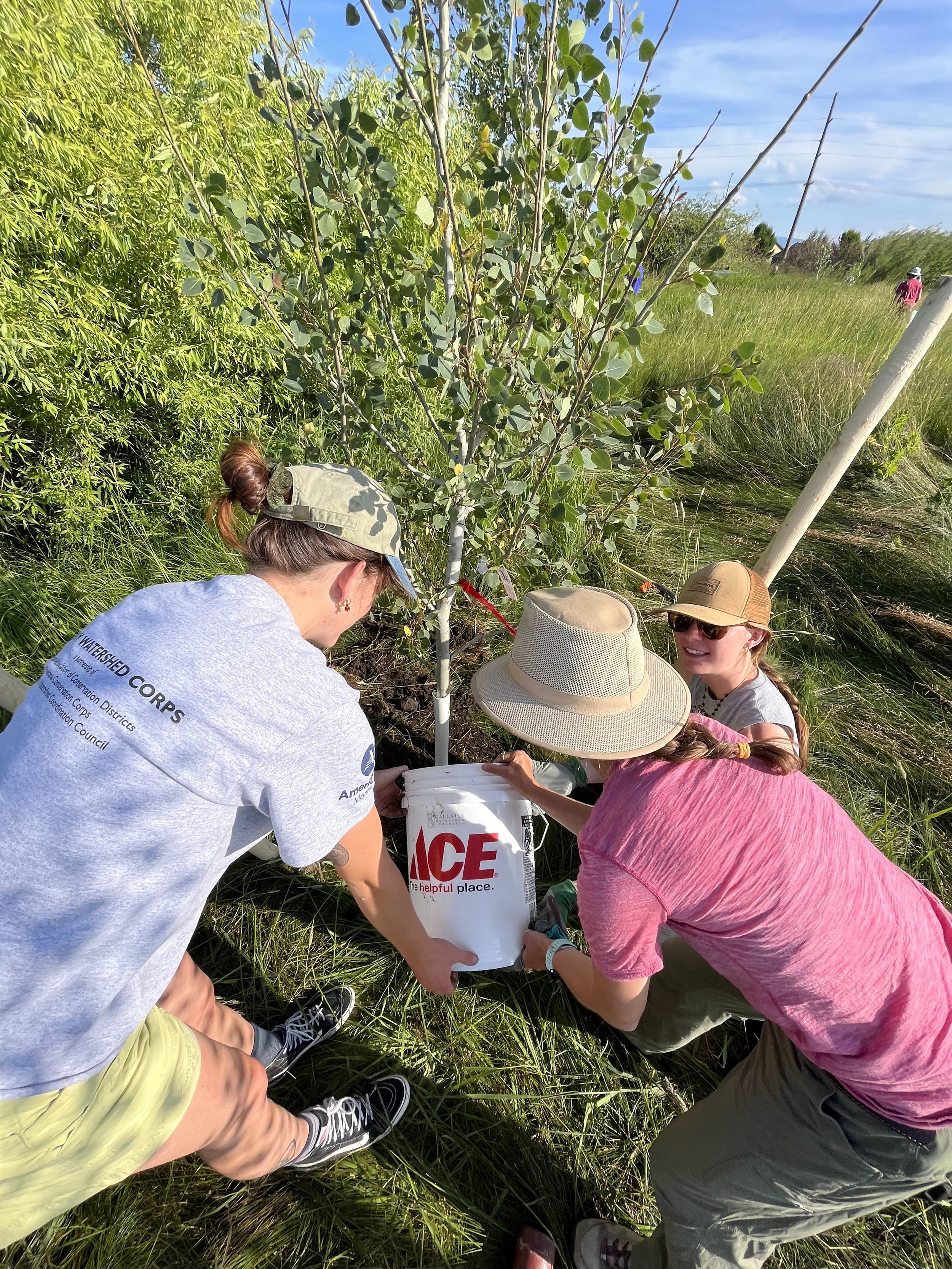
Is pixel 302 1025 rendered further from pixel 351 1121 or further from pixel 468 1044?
pixel 468 1044

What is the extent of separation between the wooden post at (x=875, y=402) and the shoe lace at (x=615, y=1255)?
2157 millimetres

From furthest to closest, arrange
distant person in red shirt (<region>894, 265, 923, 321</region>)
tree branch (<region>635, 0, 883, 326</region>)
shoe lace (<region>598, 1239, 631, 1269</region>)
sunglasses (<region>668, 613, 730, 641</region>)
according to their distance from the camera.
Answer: distant person in red shirt (<region>894, 265, 923, 321</region>)
sunglasses (<region>668, 613, 730, 641</region>)
shoe lace (<region>598, 1239, 631, 1269</region>)
tree branch (<region>635, 0, 883, 326</region>)

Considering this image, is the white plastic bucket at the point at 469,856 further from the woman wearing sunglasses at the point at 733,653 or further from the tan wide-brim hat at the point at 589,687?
the tan wide-brim hat at the point at 589,687

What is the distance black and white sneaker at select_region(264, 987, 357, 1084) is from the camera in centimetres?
179

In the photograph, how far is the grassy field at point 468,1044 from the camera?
155cm

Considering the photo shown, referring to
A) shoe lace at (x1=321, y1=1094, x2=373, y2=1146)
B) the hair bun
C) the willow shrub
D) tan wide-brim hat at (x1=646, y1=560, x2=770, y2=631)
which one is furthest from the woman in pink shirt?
the willow shrub

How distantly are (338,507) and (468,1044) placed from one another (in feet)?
5.47

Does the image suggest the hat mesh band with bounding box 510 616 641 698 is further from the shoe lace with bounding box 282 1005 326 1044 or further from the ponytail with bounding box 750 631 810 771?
the shoe lace with bounding box 282 1005 326 1044

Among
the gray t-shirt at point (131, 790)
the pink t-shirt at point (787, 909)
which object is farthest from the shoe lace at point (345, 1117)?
the pink t-shirt at point (787, 909)

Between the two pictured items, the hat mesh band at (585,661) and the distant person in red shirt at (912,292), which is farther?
the distant person in red shirt at (912,292)

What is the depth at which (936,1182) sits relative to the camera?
1251 mm

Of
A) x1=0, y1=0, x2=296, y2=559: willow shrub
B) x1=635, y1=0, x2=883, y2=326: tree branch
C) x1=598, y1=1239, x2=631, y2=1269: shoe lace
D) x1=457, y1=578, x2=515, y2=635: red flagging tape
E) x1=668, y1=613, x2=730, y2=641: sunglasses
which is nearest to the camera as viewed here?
x1=635, y1=0, x2=883, y2=326: tree branch

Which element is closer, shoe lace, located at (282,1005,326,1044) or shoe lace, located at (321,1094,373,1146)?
shoe lace, located at (321,1094,373,1146)

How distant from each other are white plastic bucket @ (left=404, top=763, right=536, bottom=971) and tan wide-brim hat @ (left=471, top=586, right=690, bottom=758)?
402 mm
